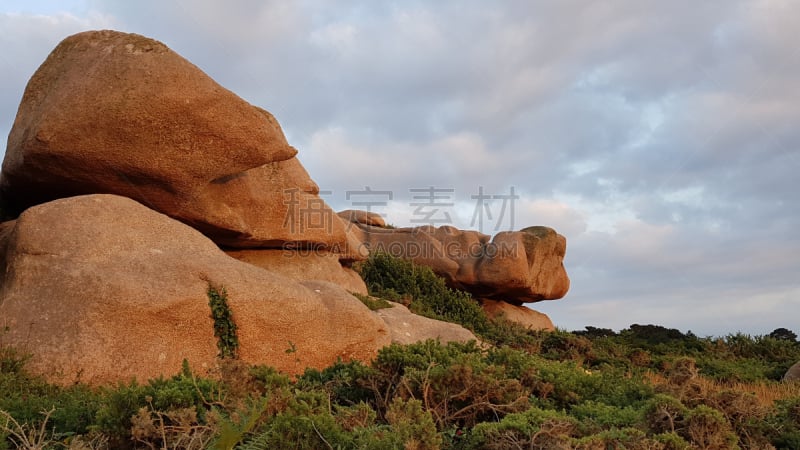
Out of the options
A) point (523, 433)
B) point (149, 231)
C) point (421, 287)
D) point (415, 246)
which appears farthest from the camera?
point (415, 246)

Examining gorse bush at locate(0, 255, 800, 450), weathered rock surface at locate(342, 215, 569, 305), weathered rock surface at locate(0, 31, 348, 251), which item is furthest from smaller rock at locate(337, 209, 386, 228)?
gorse bush at locate(0, 255, 800, 450)

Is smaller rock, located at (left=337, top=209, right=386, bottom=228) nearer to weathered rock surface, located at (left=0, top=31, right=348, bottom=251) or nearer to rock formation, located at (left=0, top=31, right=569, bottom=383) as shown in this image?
rock formation, located at (left=0, top=31, right=569, bottom=383)

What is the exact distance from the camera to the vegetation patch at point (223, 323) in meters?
11.3

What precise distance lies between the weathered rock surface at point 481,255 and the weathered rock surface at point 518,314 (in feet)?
1.24

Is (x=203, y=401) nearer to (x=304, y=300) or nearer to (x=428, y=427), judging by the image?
(x=428, y=427)

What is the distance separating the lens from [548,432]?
5.71 meters

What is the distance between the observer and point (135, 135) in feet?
41.9

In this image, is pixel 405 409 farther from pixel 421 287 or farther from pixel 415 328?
pixel 421 287

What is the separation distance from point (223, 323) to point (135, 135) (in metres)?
4.19

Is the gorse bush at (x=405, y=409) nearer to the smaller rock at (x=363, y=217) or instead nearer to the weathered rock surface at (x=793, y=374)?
the weathered rock surface at (x=793, y=374)

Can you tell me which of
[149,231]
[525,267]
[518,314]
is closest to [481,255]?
[525,267]

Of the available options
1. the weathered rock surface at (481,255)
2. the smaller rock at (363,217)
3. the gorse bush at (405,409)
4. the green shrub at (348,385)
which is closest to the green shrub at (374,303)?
the gorse bush at (405,409)

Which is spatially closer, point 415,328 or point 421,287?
point 415,328

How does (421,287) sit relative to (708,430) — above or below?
above
